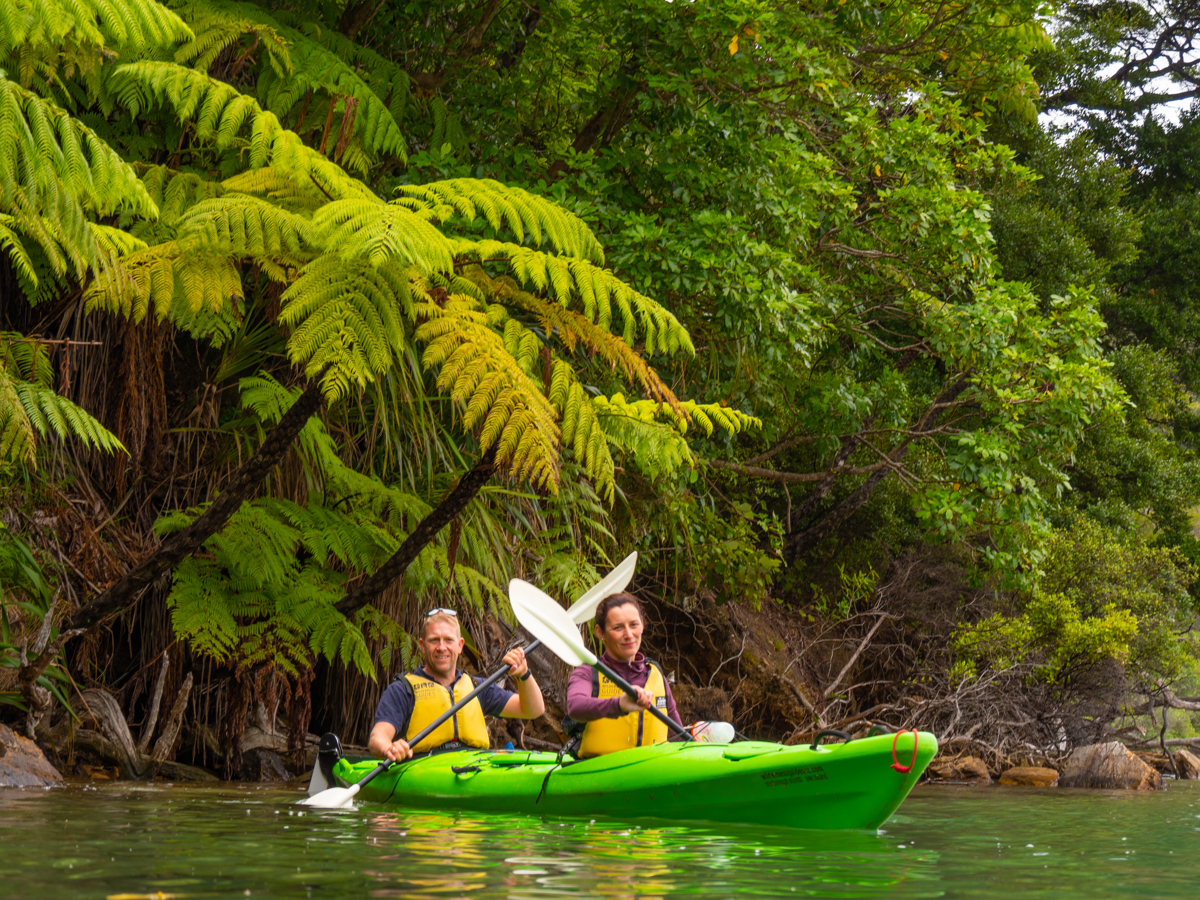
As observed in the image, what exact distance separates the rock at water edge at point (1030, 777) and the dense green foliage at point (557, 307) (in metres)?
0.89

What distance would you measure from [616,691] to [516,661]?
1.48 ft

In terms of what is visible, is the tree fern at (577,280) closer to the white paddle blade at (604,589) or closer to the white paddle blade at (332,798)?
the white paddle blade at (604,589)

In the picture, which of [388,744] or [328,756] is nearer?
[388,744]

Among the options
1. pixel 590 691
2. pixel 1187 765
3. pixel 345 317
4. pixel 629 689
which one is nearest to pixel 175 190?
pixel 345 317

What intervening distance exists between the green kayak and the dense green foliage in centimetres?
112

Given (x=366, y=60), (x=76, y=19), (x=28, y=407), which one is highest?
(x=366, y=60)

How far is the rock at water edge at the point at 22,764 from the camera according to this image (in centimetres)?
527

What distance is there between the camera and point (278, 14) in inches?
270

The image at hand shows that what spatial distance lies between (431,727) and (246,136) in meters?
3.29

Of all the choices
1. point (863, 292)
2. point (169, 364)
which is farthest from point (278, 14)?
point (863, 292)

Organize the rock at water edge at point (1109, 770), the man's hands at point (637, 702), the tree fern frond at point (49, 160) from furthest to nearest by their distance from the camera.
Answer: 1. the rock at water edge at point (1109, 770)
2. the man's hands at point (637, 702)
3. the tree fern frond at point (49, 160)

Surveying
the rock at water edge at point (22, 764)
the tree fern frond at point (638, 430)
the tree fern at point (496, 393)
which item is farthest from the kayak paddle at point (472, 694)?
the rock at water edge at point (22, 764)

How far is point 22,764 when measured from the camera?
5.38 m

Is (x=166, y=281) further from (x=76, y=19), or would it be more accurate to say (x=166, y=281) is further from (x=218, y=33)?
(x=218, y=33)
